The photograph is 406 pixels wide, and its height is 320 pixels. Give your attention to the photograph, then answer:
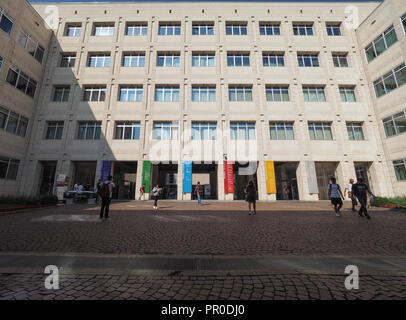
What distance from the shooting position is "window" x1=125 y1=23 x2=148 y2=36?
22.6m

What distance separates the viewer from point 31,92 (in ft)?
64.2

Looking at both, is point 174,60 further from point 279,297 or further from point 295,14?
point 279,297

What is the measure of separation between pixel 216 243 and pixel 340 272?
256 cm

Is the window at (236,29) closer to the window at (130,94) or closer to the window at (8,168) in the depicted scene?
the window at (130,94)

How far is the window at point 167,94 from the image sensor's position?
67.6 feet

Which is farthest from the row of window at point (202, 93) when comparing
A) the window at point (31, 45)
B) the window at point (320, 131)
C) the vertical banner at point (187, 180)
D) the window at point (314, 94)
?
the vertical banner at point (187, 180)

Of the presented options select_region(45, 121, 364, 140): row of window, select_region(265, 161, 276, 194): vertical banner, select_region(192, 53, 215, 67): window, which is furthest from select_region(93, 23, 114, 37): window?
select_region(265, 161, 276, 194): vertical banner

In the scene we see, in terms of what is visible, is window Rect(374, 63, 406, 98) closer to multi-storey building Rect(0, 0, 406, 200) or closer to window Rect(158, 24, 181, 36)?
multi-storey building Rect(0, 0, 406, 200)

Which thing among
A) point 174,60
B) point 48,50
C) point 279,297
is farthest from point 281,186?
point 48,50

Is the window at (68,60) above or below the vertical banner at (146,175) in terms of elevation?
above

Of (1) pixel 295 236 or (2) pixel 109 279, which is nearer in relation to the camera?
(2) pixel 109 279

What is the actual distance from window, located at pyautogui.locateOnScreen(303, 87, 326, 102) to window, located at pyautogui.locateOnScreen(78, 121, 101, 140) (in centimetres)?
2442

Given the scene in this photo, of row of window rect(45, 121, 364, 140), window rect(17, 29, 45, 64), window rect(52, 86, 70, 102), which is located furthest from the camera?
window rect(52, 86, 70, 102)

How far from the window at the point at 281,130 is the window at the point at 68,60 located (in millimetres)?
25410
